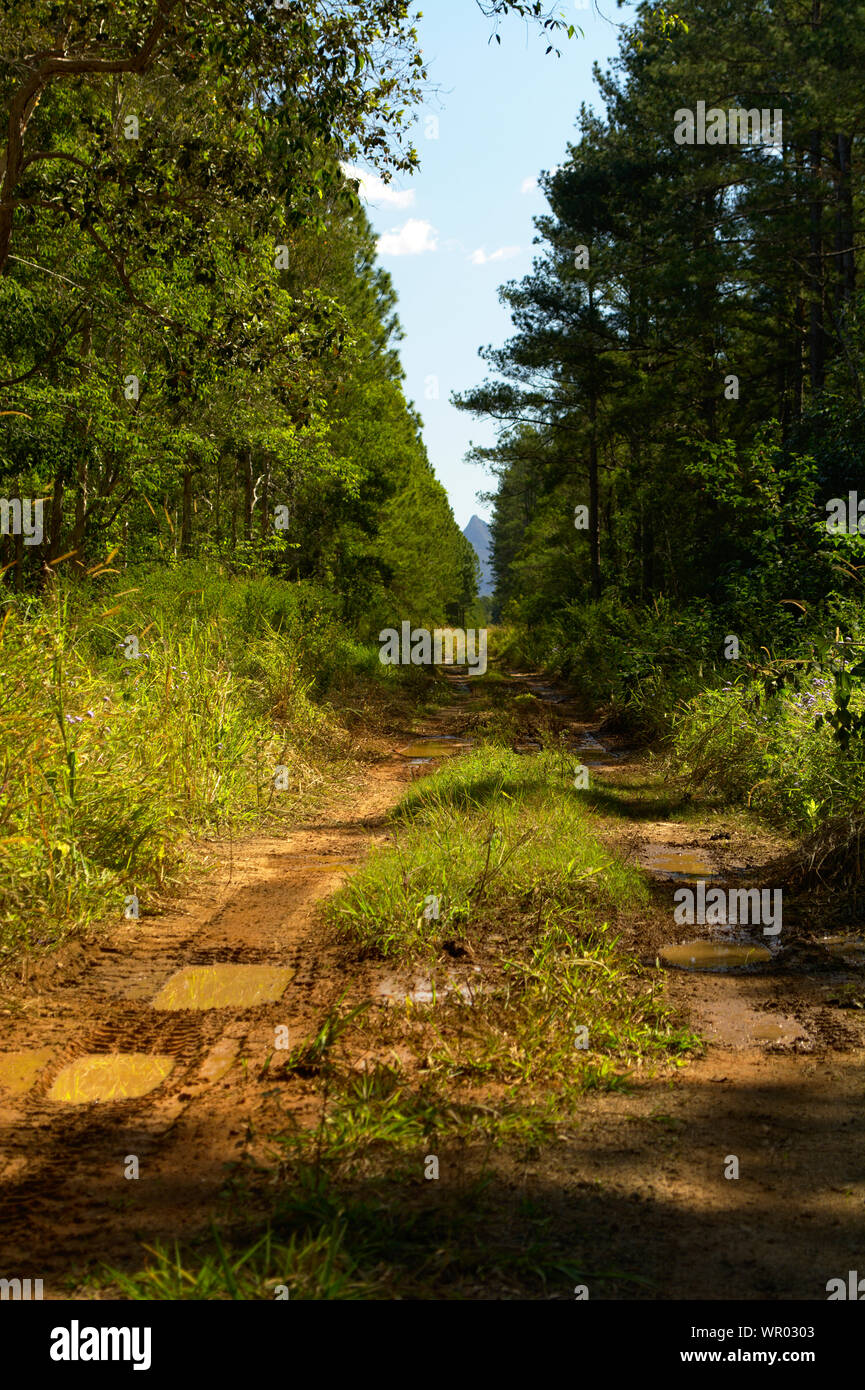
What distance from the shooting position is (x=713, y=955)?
16.5 feet

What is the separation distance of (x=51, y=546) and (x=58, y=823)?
49.0ft

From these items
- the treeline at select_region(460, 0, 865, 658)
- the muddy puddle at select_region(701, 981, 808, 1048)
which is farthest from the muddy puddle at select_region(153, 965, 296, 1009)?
the treeline at select_region(460, 0, 865, 658)

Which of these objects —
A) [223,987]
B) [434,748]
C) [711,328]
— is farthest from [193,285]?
[223,987]

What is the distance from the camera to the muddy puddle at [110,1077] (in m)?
3.37

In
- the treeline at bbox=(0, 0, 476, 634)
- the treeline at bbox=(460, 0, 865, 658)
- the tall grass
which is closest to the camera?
the tall grass

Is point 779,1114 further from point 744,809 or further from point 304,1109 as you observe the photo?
point 744,809

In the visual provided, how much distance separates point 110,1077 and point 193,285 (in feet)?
43.2

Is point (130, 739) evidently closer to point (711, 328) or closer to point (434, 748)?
point (434, 748)

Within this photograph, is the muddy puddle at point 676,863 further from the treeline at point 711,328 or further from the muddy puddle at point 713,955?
the treeline at point 711,328

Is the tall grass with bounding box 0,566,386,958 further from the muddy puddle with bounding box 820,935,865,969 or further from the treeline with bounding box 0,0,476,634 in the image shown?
the muddy puddle with bounding box 820,935,865,969

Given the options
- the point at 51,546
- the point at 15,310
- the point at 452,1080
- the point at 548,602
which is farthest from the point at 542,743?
the point at 548,602

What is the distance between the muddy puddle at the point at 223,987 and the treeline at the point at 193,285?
280 cm

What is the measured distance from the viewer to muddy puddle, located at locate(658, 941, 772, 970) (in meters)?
4.87

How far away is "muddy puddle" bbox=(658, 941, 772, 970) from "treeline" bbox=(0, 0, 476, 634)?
4.18m
